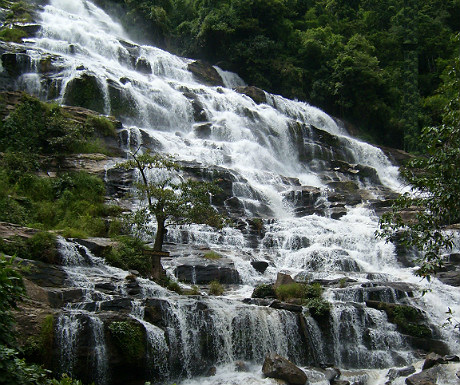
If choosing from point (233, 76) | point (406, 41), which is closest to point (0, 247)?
point (233, 76)

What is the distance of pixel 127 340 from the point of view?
968cm

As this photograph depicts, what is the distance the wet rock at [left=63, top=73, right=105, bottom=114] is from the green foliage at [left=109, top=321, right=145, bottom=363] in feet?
63.9

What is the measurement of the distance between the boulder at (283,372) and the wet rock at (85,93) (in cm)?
2084

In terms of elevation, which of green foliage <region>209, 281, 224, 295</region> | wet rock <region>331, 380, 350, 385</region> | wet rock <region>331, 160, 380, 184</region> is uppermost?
wet rock <region>331, 160, 380, 184</region>

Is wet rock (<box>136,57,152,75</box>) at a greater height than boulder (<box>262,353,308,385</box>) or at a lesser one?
greater

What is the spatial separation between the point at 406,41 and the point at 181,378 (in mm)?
43740

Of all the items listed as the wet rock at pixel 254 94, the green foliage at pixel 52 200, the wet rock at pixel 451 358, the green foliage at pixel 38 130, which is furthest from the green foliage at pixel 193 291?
the wet rock at pixel 254 94

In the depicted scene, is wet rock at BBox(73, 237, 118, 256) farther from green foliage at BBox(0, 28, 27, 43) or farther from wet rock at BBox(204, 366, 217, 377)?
green foliage at BBox(0, 28, 27, 43)

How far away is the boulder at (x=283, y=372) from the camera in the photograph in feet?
33.0

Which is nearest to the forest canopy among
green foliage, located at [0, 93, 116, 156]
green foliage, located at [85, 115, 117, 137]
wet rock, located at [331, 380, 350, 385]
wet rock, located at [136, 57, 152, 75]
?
Answer: wet rock, located at [136, 57, 152, 75]

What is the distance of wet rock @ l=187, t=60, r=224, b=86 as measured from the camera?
37300 mm

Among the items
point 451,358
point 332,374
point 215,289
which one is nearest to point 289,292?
point 215,289

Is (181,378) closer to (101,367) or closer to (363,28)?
(101,367)

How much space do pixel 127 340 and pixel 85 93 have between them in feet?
66.5
